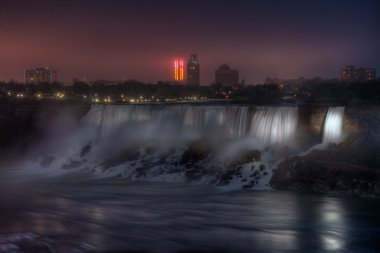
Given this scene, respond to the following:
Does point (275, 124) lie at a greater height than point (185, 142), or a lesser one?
greater

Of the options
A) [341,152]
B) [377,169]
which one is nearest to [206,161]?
[341,152]

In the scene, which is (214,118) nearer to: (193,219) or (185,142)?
(185,142)

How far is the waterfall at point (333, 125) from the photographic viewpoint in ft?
101

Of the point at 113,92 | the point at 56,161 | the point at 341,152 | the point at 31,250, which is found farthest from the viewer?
the point at 113,92

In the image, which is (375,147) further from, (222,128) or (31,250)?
(31,250)

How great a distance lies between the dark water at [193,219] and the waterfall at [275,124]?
22.9 feet

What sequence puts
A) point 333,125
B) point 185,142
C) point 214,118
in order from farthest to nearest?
1. point 214,118
2. point 185,142
3. point 333,125

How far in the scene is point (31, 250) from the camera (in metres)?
16.5

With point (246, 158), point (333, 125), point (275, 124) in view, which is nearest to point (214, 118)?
point (275, 124)

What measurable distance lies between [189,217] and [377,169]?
1053cm

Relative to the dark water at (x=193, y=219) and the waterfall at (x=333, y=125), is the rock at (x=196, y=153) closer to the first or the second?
the dark water at (x=193, y=219)

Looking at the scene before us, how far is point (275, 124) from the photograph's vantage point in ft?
112

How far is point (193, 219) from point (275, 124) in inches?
558

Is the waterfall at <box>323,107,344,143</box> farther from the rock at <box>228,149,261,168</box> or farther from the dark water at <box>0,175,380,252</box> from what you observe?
the dark water at <box>0,175,380,252</box>
